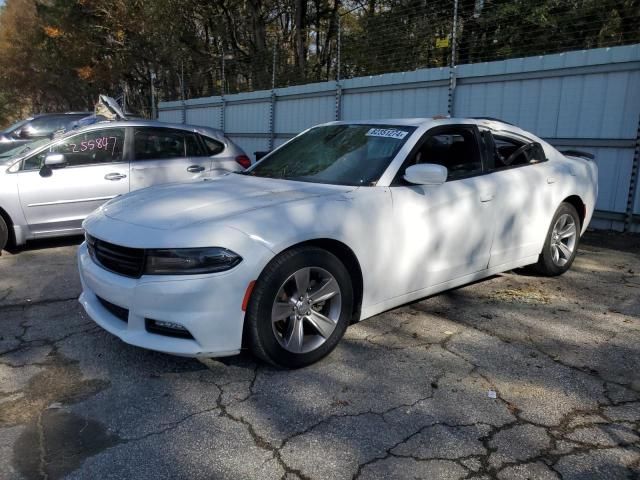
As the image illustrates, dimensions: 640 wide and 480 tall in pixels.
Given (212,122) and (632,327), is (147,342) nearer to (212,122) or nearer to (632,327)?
(632,327)

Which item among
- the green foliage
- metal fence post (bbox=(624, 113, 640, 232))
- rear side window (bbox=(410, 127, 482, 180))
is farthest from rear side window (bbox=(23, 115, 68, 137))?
metal fence post (bbox=(624, 113, 640, 232))

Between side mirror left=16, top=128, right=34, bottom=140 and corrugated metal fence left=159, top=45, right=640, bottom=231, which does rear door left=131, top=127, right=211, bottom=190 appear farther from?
side mirror left=16, top=128, right=34, bottom=140

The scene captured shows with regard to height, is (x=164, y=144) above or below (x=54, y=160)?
above

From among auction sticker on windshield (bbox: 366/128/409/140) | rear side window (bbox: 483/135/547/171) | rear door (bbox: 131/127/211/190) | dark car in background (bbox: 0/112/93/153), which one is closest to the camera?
auction sticker on windshield (bbox: 366/128/409/140)

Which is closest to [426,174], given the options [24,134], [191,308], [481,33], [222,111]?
[191,308]

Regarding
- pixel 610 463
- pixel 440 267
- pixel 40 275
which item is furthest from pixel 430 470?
pixel 40 275

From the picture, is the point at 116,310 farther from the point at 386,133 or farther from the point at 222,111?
the point at 222,111

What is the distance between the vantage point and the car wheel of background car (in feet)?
10.0

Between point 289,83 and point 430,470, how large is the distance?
13214mm

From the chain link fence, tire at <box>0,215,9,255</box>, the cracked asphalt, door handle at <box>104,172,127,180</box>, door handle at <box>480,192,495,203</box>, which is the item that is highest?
the chain link fence

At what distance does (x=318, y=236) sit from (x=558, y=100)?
5.60 metres

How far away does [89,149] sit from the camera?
6578mm

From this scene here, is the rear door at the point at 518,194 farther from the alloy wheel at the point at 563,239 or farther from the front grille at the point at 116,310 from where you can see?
the front grille at the point at 116,310

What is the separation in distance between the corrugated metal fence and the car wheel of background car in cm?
520
